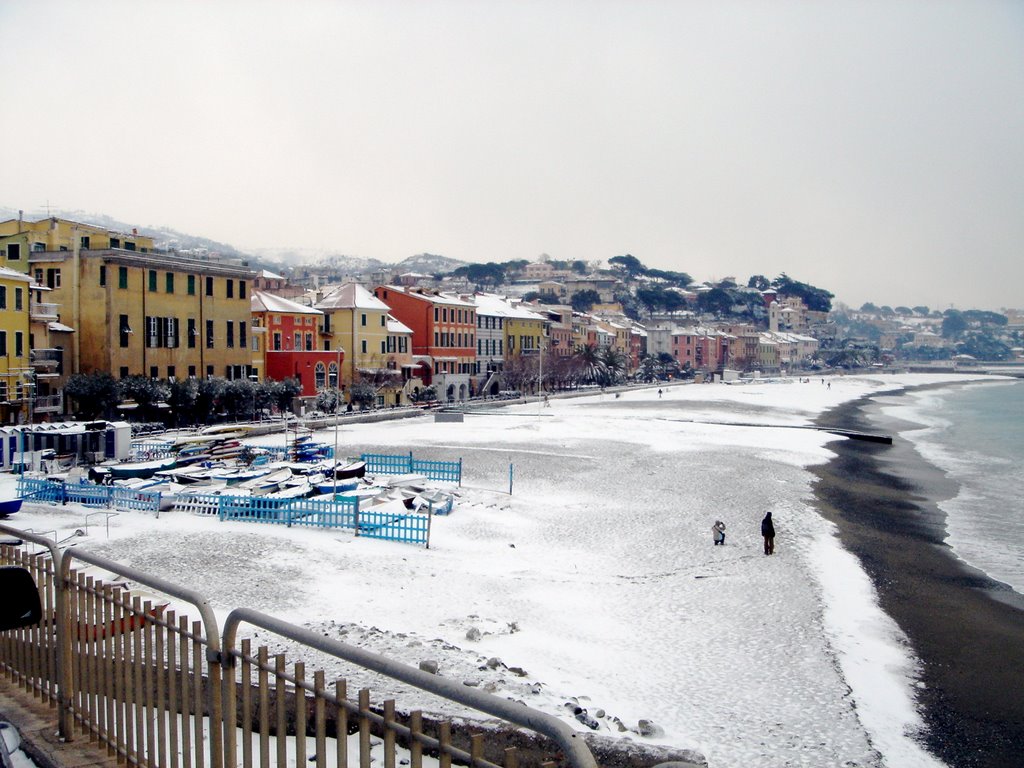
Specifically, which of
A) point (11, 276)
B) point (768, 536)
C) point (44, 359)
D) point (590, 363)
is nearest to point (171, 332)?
point (44, 359)

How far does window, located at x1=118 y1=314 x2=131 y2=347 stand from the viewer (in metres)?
44.0

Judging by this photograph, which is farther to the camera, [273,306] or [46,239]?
[273,306]

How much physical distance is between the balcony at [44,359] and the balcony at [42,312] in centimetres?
149

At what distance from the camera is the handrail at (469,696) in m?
2.65

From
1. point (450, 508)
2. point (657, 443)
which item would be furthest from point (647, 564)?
point (657, 443)

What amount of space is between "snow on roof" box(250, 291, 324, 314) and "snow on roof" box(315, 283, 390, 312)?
11.1ft

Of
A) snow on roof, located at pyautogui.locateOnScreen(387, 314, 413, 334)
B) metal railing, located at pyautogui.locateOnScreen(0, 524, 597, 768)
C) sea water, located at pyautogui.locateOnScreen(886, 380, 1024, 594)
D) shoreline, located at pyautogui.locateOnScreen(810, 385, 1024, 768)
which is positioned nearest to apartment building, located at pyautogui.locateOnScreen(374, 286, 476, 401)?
snow on roof, located at pyautogui.locateOnScreen(387, 314, 413, 334)

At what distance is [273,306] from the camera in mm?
56938

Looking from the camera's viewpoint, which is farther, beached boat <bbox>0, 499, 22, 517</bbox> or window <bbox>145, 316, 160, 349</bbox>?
window <bbox>145, 316, 160, 349</bbox>

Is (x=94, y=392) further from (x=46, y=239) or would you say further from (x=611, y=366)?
(x=611, y=366)

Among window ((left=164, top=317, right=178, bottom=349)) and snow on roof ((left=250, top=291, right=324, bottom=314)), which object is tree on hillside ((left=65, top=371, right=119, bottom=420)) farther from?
snow on roof ((left=250, top=291, right=324, bottom=314))

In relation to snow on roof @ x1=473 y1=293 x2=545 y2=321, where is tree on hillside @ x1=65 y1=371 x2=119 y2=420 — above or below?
below

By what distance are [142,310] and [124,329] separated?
5.33 feet

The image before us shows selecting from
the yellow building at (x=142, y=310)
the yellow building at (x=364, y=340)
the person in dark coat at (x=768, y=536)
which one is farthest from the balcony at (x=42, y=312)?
the person in dark coat at (x=768, y=536)
